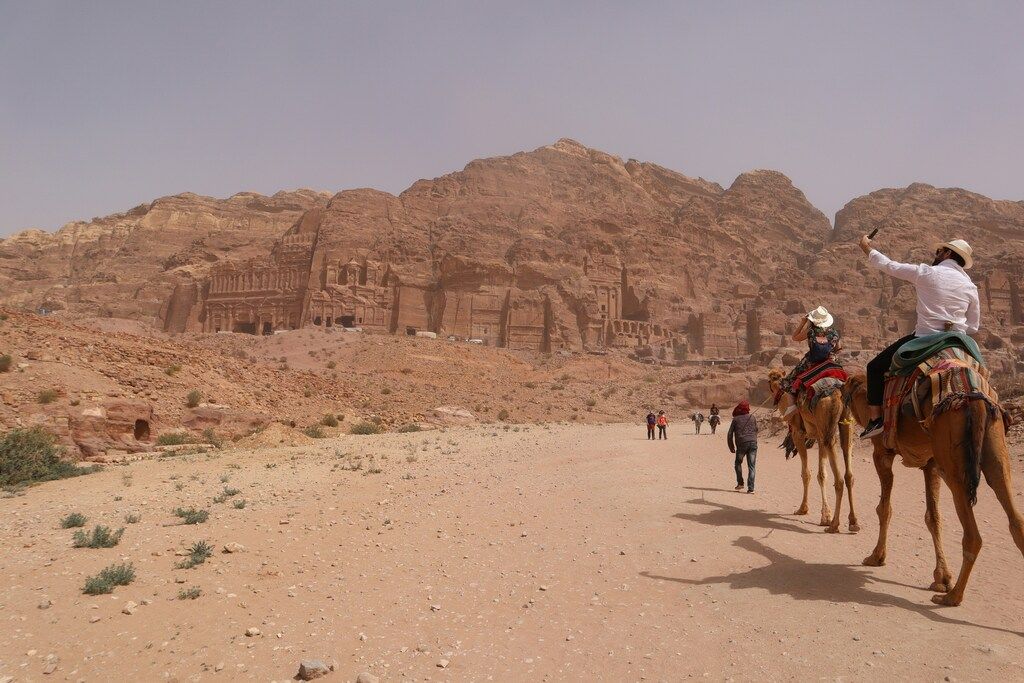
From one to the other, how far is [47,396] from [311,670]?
16.5m

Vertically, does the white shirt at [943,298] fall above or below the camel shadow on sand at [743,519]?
above

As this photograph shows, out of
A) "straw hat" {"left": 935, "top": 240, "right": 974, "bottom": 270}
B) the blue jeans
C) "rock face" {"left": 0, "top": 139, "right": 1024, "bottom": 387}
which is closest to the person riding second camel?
the blue jeans

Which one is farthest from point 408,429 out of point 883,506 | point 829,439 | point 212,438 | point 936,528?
point 936,528

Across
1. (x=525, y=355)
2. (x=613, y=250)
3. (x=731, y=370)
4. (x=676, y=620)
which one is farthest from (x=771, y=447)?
(x=613, y=250)

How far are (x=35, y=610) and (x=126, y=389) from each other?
16.1 metres

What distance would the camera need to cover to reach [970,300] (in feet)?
17.3

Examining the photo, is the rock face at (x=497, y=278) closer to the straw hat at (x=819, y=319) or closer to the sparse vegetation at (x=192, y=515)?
the straw hat at (x=819, y=319)

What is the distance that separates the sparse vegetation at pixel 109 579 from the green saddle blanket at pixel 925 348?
23.2 ft

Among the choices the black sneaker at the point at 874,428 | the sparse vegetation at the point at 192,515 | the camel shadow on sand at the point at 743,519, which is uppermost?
the black sneaker at the point at 874,428

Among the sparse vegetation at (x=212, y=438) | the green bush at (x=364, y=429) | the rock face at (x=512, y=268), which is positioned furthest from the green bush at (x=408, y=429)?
the rock face at (x=512, y=268)

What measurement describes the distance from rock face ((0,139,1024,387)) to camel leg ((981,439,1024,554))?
48.7m

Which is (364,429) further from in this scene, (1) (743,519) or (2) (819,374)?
(2) (819,374)

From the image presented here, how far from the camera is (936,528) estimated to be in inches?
208

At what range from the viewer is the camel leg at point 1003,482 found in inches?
174
